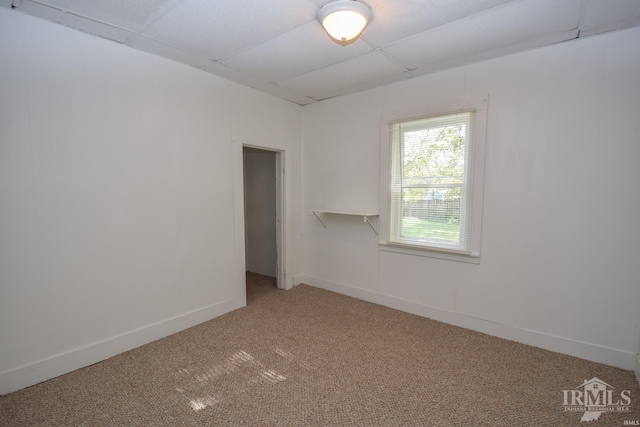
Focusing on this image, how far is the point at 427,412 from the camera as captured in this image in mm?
1834

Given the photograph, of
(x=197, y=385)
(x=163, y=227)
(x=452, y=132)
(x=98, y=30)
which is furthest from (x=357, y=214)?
(x=98, y=30)

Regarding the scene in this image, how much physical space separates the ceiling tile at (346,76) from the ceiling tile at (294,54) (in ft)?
0.39

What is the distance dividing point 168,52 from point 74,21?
650mm

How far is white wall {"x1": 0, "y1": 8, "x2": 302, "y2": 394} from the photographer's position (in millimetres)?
2008

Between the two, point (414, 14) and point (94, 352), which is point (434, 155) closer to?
point (414, 14)

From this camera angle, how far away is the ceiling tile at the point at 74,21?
6.37ft

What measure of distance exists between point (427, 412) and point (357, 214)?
2063 mm

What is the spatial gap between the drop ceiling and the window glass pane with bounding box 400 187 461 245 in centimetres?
126

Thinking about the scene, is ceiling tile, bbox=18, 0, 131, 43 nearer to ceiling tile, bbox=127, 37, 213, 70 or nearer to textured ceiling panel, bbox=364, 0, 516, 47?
ceiling tile, bbox=127, 37, 213, 70

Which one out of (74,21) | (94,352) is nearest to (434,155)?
(74,21)

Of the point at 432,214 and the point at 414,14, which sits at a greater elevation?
the point at 414,14

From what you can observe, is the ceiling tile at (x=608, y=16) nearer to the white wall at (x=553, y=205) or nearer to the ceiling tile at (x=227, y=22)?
the white wall at (x=553, y=205)

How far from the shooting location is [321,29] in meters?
2.22

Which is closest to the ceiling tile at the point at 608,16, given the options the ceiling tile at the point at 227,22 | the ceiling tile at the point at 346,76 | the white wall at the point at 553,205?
the white wall at the point at 553,205
